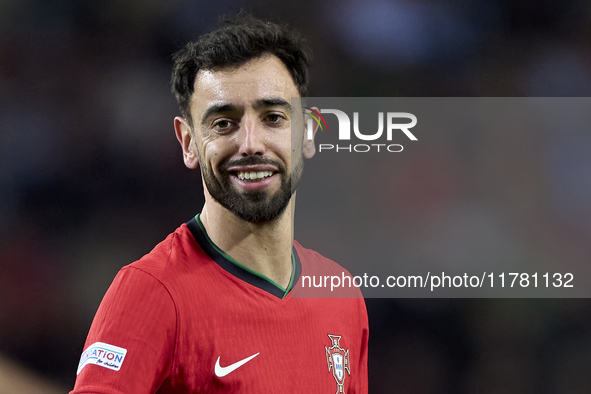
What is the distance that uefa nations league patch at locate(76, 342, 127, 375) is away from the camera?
4.99ft

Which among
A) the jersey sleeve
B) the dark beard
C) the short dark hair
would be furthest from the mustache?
the jersey sleeve

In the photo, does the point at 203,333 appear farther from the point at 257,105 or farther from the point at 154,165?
the point at 154,165

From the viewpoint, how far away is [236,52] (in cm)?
174

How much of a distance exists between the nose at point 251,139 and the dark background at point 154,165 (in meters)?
1.57

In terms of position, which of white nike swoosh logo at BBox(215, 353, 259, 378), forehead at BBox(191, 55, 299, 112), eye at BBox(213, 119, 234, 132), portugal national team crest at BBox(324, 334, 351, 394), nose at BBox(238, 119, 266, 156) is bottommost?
white nike swoosh logo at BBox(215, 353, 259, 378)

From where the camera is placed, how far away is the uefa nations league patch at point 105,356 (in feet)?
4.99

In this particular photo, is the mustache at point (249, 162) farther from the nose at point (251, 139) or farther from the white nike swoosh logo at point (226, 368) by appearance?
the white nike swoosh logo at point (226, 368)

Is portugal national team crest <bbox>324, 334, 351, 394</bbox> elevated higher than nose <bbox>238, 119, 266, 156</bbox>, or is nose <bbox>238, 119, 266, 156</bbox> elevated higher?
nose <bbox>238, 119, 266, 156</bbox>

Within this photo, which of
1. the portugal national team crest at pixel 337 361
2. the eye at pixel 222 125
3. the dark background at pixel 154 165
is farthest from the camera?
the dark background at pixel 154 165

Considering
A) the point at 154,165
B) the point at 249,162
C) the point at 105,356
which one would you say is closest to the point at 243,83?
the point at 249,162

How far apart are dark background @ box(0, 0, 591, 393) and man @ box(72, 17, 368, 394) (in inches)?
55.7

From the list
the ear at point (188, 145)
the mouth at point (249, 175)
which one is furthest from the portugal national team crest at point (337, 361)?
the ear at point (188, 145)

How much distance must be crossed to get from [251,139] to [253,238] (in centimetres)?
34

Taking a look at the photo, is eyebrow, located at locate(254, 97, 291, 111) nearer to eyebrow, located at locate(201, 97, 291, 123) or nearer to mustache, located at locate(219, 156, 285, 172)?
eyebrow, located at locate(201, 97, 291, 123)
